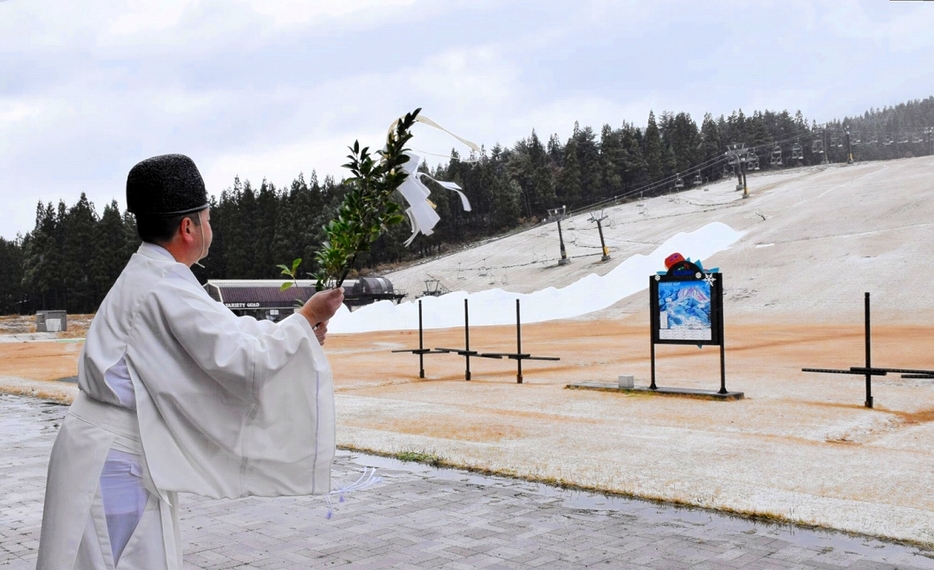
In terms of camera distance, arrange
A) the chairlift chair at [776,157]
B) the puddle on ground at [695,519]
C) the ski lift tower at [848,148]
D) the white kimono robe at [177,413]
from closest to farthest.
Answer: the white kimono robe at [177,413] < the puddle on ground at [695,519] < the ski lift tower at [848,148] < the chairlift chair at [776,157]

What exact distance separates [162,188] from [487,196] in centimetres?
9214

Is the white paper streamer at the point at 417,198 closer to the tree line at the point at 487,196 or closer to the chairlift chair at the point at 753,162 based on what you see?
the tree line at the point at 487,196

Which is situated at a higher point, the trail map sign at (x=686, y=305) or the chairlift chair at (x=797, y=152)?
the chairlift chair at (x=797, y=152)

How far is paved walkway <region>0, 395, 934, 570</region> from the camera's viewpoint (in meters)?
4.93

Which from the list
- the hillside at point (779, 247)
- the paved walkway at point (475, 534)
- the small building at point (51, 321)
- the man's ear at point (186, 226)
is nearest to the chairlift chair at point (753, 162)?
the hillside at point (779, 247)

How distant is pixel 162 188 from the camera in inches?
105

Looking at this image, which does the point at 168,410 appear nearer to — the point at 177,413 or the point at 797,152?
the point at 177,413

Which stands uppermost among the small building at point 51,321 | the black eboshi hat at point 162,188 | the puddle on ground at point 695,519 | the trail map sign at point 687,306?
the black eboshi hat at point 162,188

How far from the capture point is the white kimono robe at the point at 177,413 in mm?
2512

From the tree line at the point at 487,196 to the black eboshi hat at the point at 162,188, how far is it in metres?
61.9

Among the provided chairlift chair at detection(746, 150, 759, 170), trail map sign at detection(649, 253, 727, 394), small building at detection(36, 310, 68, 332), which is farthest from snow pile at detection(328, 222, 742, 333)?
chairlift chair at detection(746, 150, 759, 170)

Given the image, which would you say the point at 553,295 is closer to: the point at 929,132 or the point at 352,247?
the point at 352,247

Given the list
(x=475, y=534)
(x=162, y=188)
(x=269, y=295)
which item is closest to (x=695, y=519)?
(x=475, y=534)

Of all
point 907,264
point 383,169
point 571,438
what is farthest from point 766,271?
point 383,169
